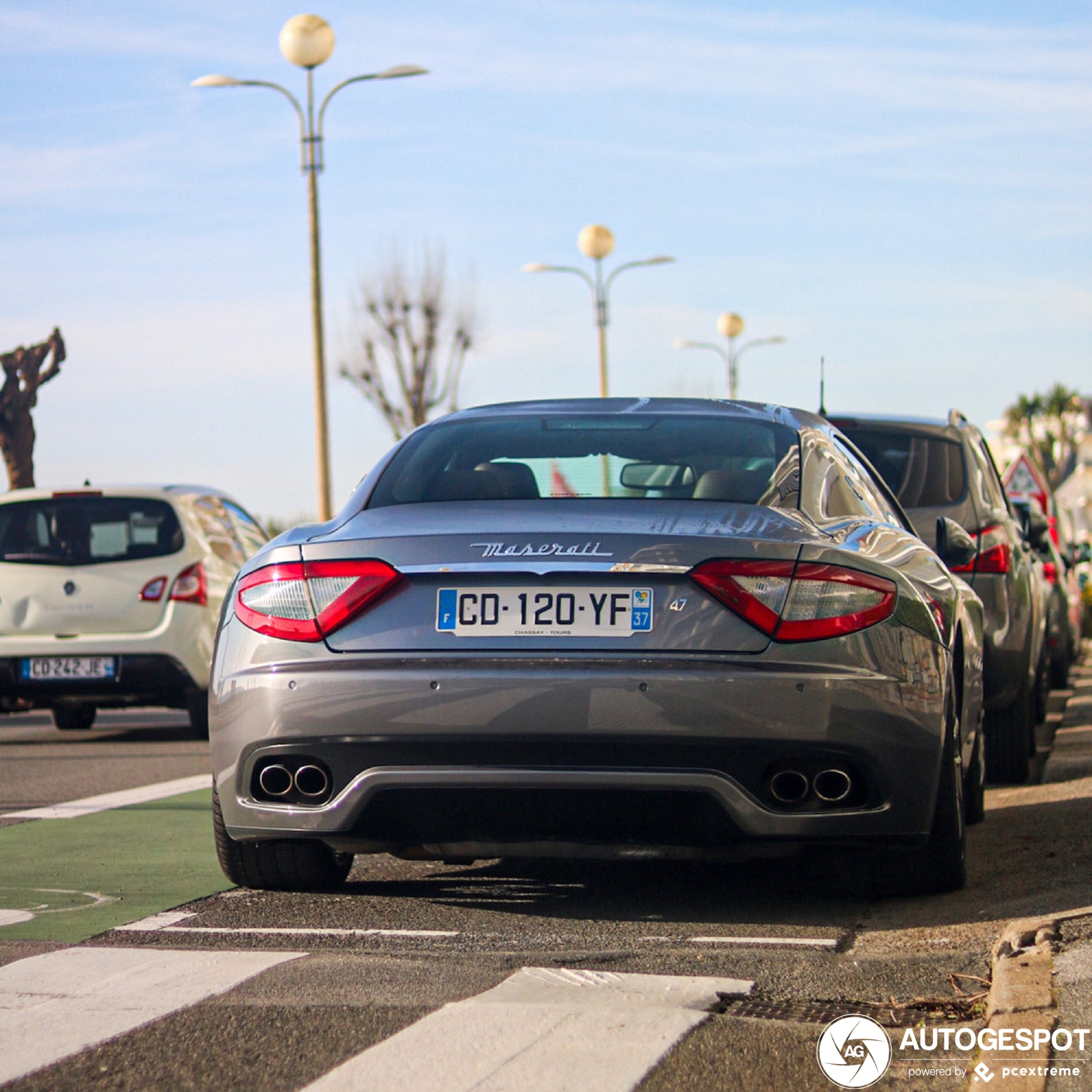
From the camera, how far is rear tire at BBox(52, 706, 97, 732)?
13102 mm

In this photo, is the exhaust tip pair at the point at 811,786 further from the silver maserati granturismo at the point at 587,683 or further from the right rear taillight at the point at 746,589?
the right rear taillight at the point at 746,589

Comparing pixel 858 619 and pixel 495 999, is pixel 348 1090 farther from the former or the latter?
pixel 858 619

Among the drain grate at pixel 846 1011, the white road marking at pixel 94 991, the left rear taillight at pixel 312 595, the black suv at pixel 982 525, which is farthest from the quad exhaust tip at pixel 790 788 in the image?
the black suv at pixel 982 525

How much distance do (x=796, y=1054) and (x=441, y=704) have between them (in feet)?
4.75

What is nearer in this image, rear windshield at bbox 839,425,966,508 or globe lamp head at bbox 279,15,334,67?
rear windshield at bbox 839,425,966,508

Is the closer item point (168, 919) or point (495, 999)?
point (495, 999)

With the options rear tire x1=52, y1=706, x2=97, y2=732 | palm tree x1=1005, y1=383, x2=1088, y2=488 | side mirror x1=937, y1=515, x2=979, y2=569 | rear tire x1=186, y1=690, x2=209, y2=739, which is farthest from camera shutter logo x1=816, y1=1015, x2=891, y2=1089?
palm tree x1=1005, y1=383, x2=1088, y2=488

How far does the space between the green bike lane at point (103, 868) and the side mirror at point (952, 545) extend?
9.44ft

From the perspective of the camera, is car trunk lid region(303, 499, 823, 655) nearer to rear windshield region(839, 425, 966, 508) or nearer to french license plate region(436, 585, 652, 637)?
french license plate region(436, 585, 652, 637)

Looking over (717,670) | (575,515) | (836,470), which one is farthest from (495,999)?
(836,470)

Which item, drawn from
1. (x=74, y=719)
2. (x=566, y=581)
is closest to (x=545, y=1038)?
(x=566, y=581)

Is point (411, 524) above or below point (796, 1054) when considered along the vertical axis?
above

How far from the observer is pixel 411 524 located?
201 inches

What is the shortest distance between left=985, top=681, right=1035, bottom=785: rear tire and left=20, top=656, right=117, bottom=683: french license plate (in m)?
5.35
